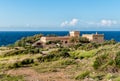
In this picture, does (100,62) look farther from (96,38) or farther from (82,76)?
(96,38)

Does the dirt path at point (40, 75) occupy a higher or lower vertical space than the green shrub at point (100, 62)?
lower

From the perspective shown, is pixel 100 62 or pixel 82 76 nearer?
pixel 82 76

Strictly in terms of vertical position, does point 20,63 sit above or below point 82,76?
below

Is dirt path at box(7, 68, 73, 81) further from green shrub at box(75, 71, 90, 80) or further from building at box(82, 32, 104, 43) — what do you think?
building at box(82, 32, 104, 43)

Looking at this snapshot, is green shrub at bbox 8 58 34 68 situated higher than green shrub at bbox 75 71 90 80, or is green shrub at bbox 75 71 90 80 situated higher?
green shrub at bbox 75 71 90 80

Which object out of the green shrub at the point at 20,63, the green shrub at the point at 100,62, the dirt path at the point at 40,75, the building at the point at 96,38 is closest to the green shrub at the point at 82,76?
the dirt path at the point at 40,75

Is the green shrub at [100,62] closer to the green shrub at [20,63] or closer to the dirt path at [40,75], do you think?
the dirt path at [40,75]

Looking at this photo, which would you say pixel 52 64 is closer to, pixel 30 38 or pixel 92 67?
pixel 92 67

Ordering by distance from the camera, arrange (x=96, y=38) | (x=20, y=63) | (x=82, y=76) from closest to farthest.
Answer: (x=82, y=76), (x=20, y=63), (x=96, y=38)

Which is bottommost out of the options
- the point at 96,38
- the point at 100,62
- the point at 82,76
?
the point at 96,38

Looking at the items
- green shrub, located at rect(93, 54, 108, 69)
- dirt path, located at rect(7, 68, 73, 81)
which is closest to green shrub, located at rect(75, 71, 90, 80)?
dirt path, located at rect(7, 68, 73, 81)

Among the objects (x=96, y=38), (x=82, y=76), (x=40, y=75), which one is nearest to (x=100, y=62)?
(x=82, y=76)

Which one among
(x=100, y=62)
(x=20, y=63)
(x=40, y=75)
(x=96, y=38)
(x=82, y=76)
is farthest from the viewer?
(x=96, y=38)

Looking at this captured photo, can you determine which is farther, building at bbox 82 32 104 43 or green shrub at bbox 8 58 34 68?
building at bbox 82 32 104 43
